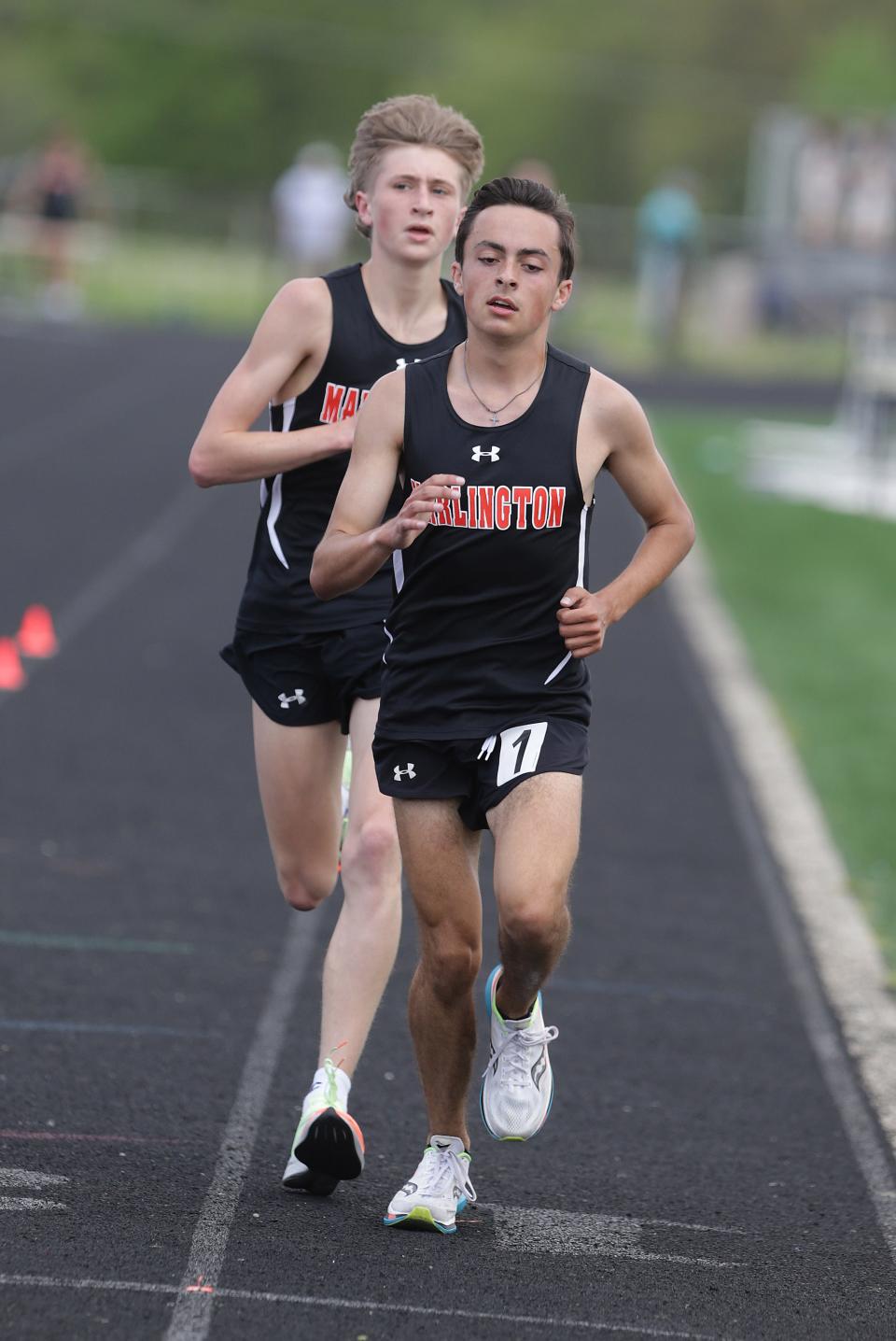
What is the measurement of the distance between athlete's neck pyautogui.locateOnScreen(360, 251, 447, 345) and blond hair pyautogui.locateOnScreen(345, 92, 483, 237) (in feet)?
0.65

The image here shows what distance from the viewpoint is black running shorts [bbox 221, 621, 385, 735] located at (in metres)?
5.04

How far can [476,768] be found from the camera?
4430 mm

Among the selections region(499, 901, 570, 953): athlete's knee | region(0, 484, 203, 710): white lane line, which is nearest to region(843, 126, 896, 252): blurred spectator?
region(0, 484, 203, 710): white lane line

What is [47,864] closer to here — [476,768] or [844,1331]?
[476,768]

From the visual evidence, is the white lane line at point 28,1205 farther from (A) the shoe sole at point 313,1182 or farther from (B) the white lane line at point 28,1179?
(A) the shoe sole at point 313,1182

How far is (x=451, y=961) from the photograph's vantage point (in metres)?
4.47

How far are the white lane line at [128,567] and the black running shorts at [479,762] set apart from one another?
6.27 meters

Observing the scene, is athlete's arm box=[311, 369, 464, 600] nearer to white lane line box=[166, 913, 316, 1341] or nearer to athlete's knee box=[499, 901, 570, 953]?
athlete's knee box=[499, 901, 570, 953]

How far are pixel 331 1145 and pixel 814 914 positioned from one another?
352 centimetres

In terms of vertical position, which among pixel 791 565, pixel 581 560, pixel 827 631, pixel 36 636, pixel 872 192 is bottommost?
pixel 872 192

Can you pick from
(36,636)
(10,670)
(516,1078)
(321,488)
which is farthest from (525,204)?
(36,636)

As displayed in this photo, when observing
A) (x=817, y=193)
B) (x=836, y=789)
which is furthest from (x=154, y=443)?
(x=817, y=193)

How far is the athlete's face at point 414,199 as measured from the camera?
16.3 feet

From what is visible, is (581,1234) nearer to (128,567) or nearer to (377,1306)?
(377,1306)
